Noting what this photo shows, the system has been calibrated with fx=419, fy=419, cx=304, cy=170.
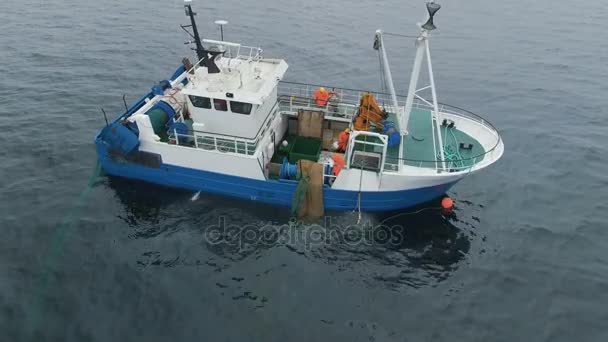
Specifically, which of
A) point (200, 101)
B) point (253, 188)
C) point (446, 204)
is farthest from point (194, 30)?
point (446, 204)

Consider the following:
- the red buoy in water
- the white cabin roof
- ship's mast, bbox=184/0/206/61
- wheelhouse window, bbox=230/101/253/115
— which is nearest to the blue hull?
the red buoy in water

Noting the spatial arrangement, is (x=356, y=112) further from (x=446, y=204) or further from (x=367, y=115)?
(x=446, y=204)

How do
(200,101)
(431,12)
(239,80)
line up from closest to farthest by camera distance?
(431,12), (200,101), (239,80)

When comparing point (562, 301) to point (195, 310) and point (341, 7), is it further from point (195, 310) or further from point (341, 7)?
point (341, 7)

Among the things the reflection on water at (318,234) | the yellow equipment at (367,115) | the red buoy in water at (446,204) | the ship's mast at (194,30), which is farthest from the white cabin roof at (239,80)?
the red buoy in water at (446,204)

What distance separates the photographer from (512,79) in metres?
33.1

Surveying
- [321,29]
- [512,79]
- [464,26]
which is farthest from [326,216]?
[464,26]

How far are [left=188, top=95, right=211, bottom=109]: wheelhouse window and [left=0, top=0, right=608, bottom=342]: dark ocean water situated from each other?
4119mm

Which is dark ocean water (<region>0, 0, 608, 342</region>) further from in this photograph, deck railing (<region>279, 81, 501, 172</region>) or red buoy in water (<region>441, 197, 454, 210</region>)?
deck railing (<region>279, 81, 501, 172</region>)

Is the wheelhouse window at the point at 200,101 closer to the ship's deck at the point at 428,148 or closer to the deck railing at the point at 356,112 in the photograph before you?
the deck railing at the point at 356,112

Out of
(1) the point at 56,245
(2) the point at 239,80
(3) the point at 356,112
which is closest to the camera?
(1) the point at 56,245

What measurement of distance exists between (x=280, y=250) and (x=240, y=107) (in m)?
5.83

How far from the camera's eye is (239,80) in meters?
17.4

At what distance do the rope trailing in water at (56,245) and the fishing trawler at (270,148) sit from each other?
1.30 m
